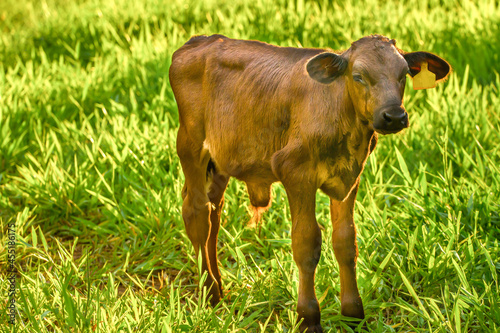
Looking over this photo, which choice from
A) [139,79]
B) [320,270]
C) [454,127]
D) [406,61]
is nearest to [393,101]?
[406,61]

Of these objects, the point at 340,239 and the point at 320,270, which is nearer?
the point at 340,239

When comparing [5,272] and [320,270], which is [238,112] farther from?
[5,272]

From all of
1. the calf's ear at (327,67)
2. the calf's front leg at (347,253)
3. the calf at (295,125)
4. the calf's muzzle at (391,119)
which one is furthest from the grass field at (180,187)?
the calf's ear at (327,67)

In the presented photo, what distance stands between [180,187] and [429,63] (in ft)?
6.56

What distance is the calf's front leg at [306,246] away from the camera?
2760 millimetres

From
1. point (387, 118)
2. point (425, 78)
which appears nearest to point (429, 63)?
point (425, 78)

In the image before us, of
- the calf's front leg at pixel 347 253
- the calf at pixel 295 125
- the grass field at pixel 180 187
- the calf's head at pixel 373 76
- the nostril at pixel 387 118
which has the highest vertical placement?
the calf's head at pixel 373 76

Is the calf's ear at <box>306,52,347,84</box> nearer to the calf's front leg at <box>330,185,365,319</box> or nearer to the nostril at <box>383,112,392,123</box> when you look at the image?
the nostril at <box>383,112,392,123</box>

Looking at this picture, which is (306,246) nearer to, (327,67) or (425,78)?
(327,67)

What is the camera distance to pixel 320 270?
332 cm

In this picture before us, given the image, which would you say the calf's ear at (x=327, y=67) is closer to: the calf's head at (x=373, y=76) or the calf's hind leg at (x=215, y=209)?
the calf's head at (x=373, y=76)

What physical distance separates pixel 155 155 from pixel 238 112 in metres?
1.68

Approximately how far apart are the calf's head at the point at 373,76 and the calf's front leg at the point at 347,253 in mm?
525

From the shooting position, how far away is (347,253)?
294 centimetres
